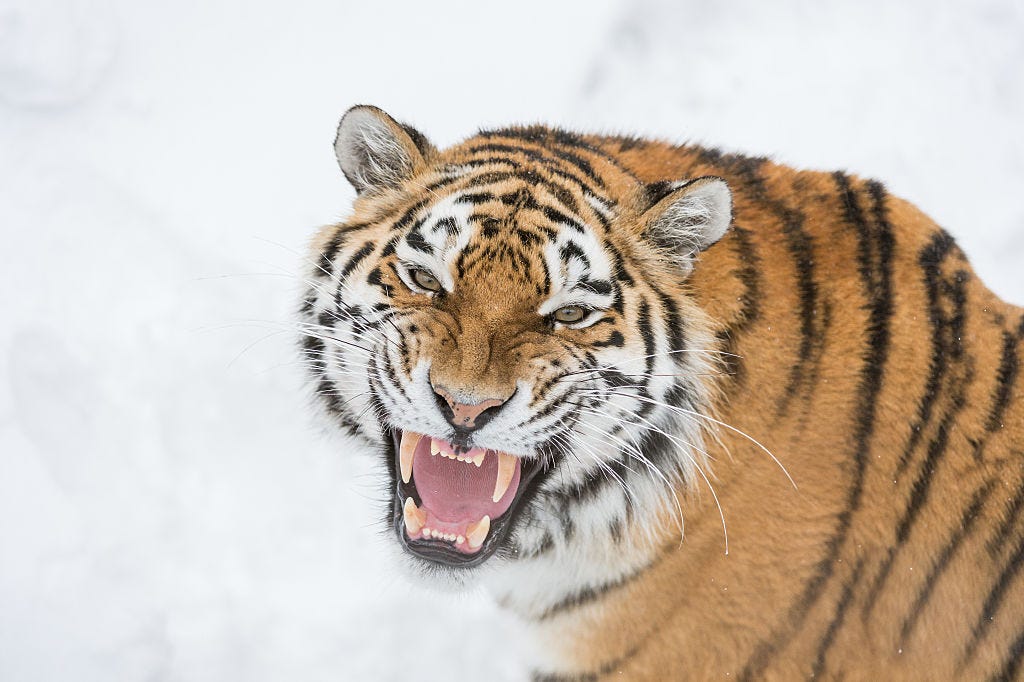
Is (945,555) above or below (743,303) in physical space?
below

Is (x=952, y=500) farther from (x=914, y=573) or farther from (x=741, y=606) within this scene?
(x=741, y=606)

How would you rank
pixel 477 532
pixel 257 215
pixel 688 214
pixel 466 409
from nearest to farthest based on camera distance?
pixel 466 409 → pixel 688 214 → pixel 477 532 → pixel 257 215

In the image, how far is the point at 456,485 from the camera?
5.15 ft

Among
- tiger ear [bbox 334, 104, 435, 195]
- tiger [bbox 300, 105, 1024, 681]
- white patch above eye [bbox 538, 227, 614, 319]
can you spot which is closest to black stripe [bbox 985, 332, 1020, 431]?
tiger [bbox 300, 105, 1024, 681]

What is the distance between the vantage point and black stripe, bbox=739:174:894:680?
1577 mm

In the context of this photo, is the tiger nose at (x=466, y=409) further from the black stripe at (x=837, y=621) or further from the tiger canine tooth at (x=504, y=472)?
the black stripe at (x=837, y=621)

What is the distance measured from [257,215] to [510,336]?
62.9 inches

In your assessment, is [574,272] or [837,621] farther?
[837,621]

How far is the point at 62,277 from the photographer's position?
99.3 inches

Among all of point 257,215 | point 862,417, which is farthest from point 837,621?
point 257,215

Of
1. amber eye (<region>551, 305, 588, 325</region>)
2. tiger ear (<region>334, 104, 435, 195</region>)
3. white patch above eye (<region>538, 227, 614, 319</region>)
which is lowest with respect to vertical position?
amber eye (<region>551, 305, 588, 325</region>)

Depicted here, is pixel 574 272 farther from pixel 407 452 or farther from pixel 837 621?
pixel 837 621

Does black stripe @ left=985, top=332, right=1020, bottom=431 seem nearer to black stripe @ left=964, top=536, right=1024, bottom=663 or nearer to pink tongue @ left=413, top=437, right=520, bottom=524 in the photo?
black stripe @ left=964, top=536, right=1024, bottom=663

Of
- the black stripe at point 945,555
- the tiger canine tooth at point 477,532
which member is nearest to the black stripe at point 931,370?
the black stripe at point 945,555
